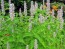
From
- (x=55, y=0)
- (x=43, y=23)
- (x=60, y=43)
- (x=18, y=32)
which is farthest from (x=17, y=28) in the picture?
(x=55, y=0)

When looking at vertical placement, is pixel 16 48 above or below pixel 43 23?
below

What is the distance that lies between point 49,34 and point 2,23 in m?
0.74

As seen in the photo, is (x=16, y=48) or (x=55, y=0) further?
(x=55, y=0)

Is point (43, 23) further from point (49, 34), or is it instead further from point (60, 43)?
point (60, 43)

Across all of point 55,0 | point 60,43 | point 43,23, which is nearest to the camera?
point 43,23

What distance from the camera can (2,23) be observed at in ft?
13.2

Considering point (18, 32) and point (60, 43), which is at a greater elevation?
point (18, 32)

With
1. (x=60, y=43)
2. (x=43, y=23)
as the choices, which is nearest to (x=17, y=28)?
(x=43, y=23)

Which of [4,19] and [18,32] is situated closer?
[18,32]

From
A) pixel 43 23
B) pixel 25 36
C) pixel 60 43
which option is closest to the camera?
pixel 25 36

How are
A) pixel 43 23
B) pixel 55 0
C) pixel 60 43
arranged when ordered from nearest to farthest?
pixel 43 23, pixel 60 43, pixel 55 0

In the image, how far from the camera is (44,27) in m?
4.18

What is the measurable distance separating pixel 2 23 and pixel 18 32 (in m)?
0.30

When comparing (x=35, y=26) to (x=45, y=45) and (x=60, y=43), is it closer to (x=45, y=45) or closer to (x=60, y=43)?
(x=45, y=45)
